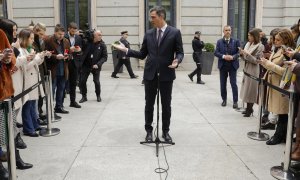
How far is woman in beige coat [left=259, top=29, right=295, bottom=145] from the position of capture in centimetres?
560

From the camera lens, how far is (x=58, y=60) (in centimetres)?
752

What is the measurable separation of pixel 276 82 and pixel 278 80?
0.16 feet

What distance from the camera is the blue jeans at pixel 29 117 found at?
613 centimetres

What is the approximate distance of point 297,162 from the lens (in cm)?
500

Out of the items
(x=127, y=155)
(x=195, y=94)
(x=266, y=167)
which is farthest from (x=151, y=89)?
(x=195, y=94)

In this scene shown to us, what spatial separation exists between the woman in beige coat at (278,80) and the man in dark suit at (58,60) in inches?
159

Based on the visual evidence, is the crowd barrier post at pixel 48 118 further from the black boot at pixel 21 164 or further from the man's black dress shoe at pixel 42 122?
the black boot at pixel 21 164

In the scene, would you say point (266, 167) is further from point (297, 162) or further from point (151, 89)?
point (151, 89)

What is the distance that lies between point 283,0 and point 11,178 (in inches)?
606

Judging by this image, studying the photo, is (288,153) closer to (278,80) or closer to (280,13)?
(278,80)

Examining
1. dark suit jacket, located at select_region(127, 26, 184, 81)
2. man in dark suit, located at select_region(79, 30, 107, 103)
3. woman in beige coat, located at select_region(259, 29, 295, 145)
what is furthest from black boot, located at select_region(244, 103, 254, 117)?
man in dark suit, located at select_region(79, 30, 107, 103)

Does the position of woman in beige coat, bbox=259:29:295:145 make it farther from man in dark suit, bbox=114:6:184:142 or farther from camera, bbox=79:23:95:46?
camera, bbox=79:23:95:46

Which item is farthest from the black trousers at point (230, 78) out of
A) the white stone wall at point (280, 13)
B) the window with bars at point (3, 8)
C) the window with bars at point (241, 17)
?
the window with bars at point (3, 8)

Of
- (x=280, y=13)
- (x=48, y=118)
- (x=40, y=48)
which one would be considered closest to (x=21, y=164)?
(x=48, y=118)
